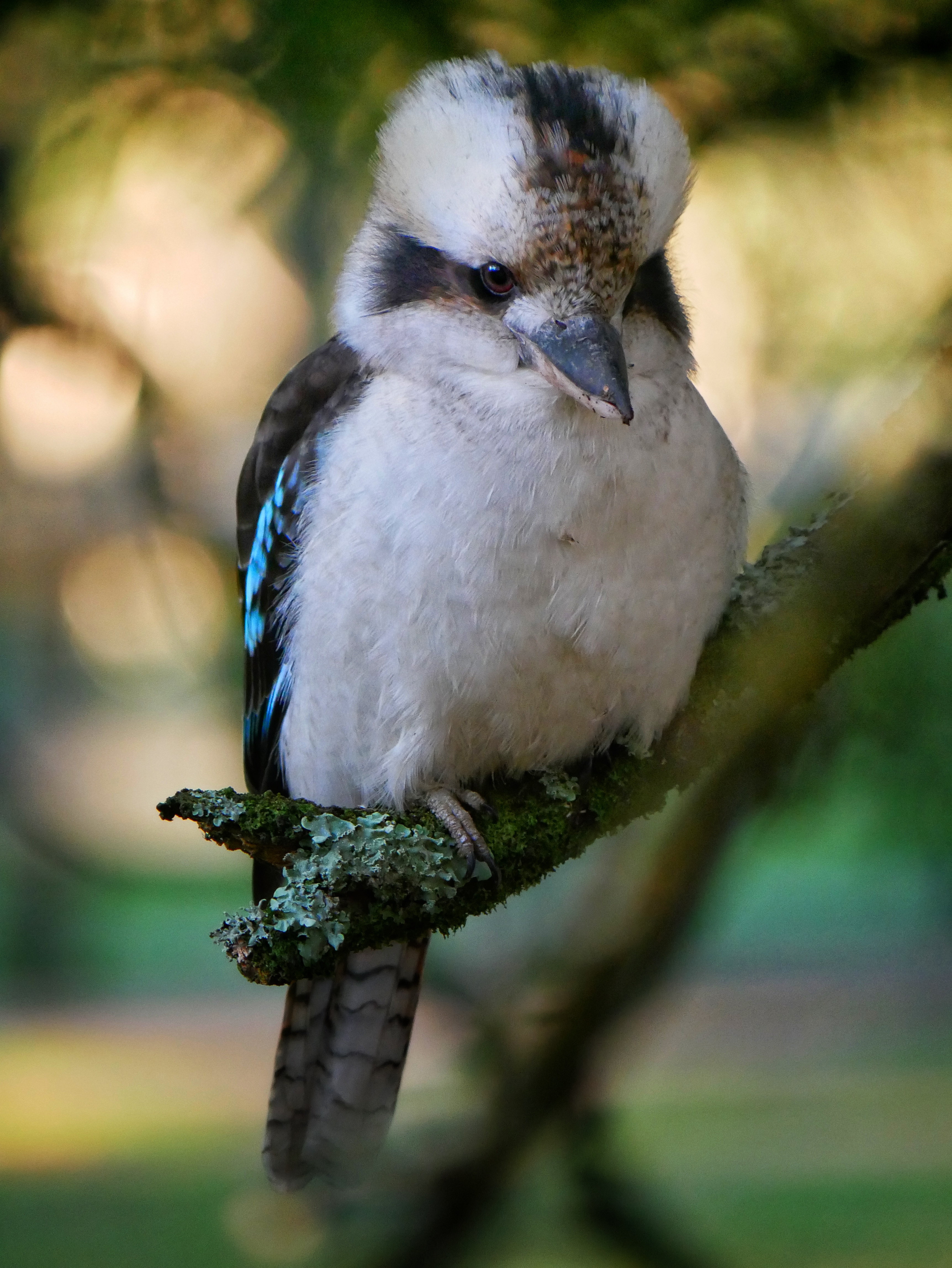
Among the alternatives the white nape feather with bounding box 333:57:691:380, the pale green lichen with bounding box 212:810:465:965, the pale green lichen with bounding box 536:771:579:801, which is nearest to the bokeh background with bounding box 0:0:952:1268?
the white nape feather with bounding box 333:57:691:380

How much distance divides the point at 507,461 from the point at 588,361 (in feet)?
0.44

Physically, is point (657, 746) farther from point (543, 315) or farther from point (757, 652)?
point (543, 315)

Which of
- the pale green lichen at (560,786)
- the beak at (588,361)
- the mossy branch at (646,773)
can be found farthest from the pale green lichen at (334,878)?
Answer: the beak at (588,361)

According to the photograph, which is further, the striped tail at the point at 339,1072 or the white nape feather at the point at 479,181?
the striped tail at the point at 339,1072

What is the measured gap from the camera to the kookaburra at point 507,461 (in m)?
0.98

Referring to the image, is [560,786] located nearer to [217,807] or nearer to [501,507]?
[501,507]

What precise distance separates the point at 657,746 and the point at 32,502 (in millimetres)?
1652

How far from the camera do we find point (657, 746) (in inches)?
45.4

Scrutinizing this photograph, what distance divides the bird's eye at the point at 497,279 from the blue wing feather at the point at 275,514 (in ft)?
0.58

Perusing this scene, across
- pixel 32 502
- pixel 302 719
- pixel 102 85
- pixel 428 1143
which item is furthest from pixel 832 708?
pixel 32 502

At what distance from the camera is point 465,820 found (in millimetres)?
1042

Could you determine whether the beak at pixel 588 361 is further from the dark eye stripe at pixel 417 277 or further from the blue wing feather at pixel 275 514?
the blue wing feather at pixel 275 514

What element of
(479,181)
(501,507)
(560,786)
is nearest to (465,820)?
(560,786)

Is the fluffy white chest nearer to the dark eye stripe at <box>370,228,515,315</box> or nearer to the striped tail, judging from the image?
the dark eye stripe at <box>370,228,515,315</box>
